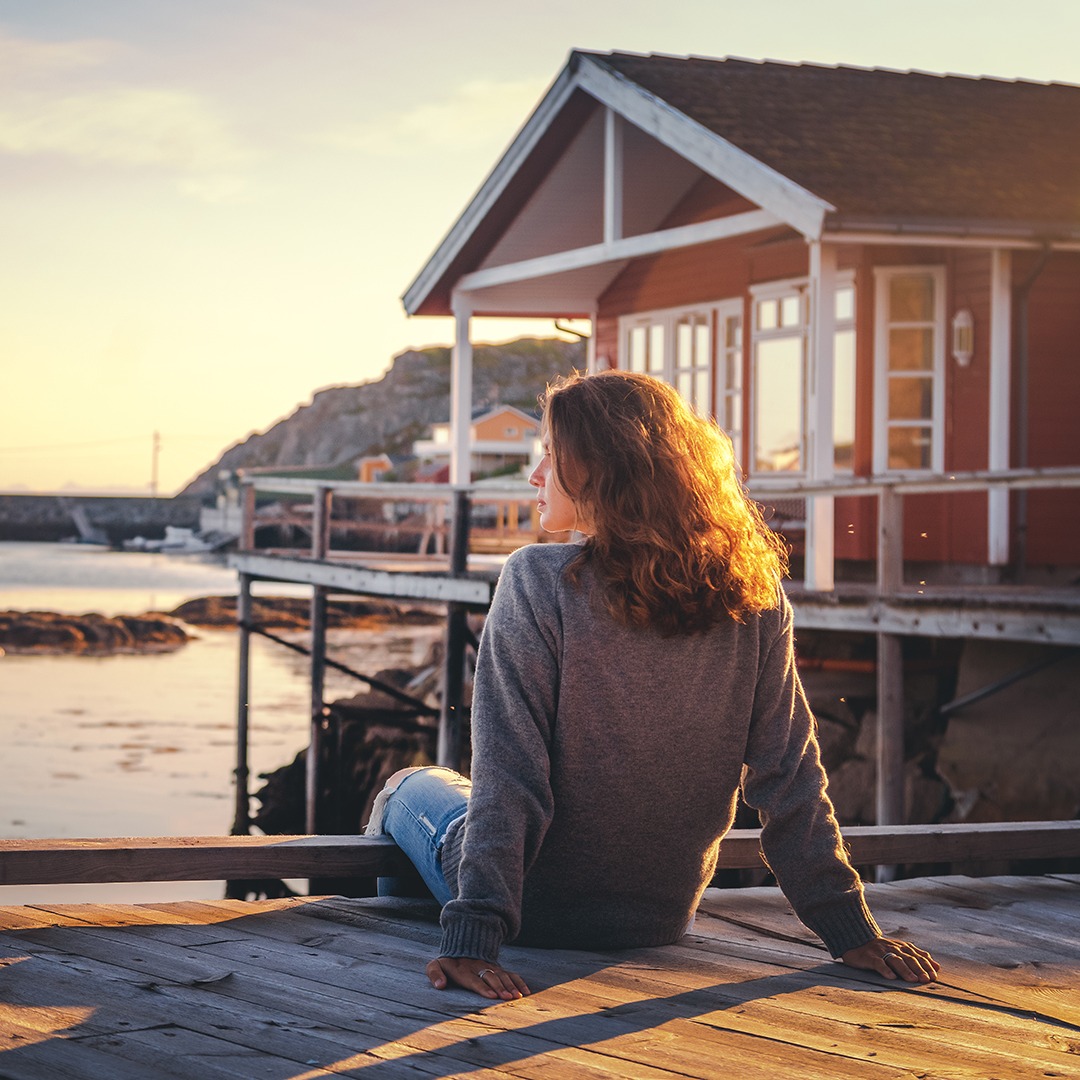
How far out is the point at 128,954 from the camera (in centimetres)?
312

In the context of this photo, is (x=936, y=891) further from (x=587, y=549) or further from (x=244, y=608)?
(x=244, y=608)

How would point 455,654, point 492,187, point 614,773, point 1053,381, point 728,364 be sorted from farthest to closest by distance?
point 728,364 → point 492,187 → point 455,654 → point 1053,381 → point 614,773

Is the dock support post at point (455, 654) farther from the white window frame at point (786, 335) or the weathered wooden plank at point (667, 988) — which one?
the weathered wooden plank at point (667, 988)

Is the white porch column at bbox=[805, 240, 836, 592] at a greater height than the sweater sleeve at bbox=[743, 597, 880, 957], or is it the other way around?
the white porch column at bbox=[805, 240, 836, 592]

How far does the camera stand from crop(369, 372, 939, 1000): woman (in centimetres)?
282

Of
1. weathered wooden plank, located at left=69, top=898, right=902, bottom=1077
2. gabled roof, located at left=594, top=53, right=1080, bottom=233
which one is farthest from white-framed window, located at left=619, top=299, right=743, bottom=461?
weathered wooden plank, located at left=69, top=898, right=902, bottom=1077

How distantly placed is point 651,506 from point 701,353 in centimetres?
1173

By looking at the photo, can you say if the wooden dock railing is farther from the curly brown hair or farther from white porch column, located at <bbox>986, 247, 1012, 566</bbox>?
white porch column, located at <bbox>986, 247, 1012, 566</bbox>

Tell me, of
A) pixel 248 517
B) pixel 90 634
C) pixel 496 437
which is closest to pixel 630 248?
pixel 248 517

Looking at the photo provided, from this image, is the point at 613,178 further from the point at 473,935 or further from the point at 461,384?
the point at 473,935

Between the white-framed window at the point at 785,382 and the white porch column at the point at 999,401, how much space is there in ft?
3.85

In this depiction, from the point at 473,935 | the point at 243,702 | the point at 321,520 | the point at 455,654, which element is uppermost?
the point at 321,520

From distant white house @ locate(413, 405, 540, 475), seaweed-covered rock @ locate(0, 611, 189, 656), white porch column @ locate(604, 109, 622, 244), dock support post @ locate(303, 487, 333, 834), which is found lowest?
seaweed-covered rock @ locate(0, 611, 189, 656)

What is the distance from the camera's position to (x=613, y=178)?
12352mm
